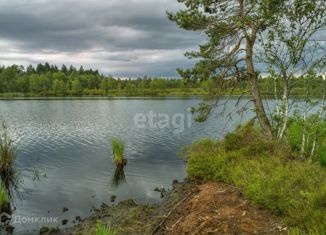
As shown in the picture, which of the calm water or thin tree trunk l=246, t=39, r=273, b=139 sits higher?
thin tree trunk l=246, t=39, r=273, b=139

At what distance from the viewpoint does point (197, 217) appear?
30.0ft

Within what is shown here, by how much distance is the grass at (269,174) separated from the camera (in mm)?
7281

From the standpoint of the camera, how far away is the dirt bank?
316 inches

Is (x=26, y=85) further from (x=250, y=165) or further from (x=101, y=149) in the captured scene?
(x=250, y=165)

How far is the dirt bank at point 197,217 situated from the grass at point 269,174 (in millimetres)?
361

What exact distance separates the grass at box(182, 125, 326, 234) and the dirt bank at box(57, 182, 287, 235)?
0.36 meters

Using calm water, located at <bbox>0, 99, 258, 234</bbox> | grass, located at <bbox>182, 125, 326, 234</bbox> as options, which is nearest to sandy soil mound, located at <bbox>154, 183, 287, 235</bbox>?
grass, located at <bbox>182, 125, 326, 234</bbox>

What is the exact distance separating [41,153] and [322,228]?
867 inches

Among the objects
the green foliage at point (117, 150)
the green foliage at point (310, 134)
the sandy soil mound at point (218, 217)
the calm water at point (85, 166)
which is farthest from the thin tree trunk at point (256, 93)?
the green foliage at point (117, 150)

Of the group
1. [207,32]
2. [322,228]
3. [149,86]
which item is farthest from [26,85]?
[322,228]

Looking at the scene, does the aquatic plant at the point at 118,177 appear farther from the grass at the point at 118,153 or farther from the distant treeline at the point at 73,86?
the distant treeline at the point at 73,86

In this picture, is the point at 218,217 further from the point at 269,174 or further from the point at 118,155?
the point at 118,155

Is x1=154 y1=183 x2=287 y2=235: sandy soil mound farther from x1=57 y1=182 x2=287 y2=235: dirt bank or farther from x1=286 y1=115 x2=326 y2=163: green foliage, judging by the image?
x1=286 y1=115 x2=326 y2=163: green foliage

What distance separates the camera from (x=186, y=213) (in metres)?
10.1
